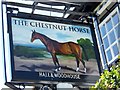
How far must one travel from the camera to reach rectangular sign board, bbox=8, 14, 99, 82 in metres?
7.25

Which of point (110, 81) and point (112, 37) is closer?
point (110, 81)

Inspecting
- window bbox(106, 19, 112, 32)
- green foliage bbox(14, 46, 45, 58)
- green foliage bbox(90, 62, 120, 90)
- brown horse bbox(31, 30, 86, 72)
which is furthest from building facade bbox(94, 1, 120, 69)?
green foliage bbox(90, 62, 120, 90)

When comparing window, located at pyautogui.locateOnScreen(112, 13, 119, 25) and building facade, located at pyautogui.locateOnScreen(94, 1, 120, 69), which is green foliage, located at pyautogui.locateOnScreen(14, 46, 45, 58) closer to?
building facade, located at pyautogui.locateOnScreen(94, 1, 120, 69)

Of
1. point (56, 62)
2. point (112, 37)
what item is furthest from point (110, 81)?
point (112, 37)

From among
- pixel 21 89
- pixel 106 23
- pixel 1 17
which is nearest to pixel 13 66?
pixel 21 89

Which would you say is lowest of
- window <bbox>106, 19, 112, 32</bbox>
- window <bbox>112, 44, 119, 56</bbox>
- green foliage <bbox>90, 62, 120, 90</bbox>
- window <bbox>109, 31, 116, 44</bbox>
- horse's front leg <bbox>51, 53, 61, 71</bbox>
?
green foliage <bbox>90, 62, 120, 90</bbox>

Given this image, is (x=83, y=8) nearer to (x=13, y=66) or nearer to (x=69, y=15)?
(x=69, y=15)

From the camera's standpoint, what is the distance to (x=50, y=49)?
775cm

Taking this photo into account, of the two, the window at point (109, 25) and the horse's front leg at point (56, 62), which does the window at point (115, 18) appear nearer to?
the window at point (109, 25)

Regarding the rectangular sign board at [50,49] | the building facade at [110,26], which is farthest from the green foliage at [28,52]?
the building facade at [110,26]

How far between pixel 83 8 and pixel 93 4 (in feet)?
4.75

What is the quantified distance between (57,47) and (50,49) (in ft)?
0.63

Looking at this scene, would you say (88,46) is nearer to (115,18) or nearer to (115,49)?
(115,49)

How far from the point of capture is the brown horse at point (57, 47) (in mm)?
7649
